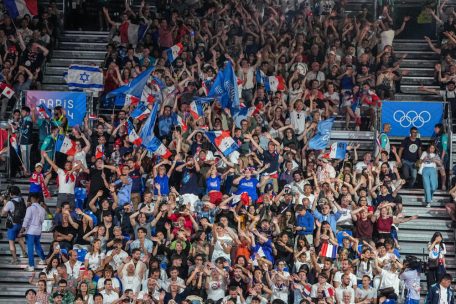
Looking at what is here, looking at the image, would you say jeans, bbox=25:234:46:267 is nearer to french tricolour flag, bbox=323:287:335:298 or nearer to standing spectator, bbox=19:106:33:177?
standing spectator, bbox=19:106:33:177

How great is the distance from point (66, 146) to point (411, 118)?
27.2ft

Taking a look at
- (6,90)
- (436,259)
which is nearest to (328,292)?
(436,259)

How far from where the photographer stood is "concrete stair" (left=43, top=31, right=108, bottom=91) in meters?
37.0

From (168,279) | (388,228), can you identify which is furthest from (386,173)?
(168,279)

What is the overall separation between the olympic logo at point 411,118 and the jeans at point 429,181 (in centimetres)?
178

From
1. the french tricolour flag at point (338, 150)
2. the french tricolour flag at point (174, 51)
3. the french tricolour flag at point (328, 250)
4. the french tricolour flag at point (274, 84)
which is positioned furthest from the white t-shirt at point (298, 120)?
the french tricolour flag at point (328, 250)

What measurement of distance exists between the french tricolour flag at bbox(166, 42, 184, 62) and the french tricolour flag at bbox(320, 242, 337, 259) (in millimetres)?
7565

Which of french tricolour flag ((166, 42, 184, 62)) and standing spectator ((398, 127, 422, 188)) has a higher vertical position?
french tricolour flag ((166, 42, 184, 62))

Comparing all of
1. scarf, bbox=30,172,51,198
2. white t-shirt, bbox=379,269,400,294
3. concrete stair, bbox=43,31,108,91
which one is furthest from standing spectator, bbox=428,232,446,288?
concrete stair, bbox=43,31,108,91

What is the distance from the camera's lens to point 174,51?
1391 inches

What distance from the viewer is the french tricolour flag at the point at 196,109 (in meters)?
33.6

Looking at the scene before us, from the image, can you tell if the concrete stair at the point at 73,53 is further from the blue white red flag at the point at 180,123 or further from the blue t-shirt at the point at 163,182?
the blue t-shirt at the point at 163,182

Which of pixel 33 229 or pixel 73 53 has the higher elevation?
pixel 73 53

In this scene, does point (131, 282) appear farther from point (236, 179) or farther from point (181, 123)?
point (181, 123)
